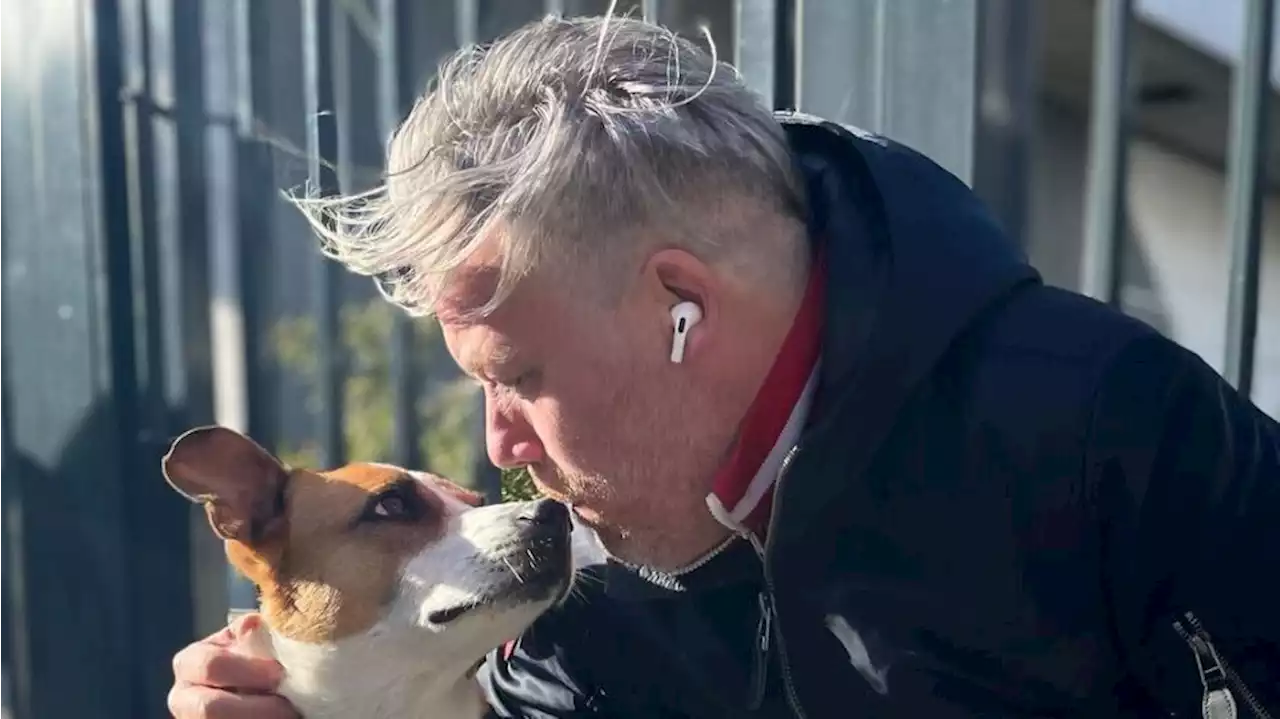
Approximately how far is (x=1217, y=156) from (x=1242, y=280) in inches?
113

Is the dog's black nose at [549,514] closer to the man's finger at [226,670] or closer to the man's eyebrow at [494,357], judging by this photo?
the man's eyebrow at [494,357]

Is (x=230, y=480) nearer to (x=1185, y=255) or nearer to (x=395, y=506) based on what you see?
(x=395, y=506)

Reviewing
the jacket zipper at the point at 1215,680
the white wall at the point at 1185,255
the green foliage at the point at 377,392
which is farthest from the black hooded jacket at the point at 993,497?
the white wall at the point at 1185,255

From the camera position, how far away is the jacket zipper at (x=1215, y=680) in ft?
4.41

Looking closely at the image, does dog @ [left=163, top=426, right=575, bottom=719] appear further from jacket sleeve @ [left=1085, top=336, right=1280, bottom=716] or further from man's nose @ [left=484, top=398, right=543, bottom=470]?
jacket sleeve @ [left=1085, top=336, right=1280, bottom=716]

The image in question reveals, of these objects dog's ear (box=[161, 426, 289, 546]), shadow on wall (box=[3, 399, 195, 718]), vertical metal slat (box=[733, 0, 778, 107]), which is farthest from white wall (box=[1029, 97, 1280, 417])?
dog's ear (box=[161, 426, 289, 546])

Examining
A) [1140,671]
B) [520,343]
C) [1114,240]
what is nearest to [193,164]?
[520,343]

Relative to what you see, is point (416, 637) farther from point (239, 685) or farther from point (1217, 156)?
point (1217, 156)

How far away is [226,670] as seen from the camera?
5.95 ft

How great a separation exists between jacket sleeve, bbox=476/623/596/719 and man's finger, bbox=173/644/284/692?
0.27 m

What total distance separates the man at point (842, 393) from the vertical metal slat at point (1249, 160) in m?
Result: 0.28

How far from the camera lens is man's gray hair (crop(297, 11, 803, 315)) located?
55.6 inches

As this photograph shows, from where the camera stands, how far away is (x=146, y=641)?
2617 mm

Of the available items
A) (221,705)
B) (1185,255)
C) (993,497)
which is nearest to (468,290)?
(993,497)
